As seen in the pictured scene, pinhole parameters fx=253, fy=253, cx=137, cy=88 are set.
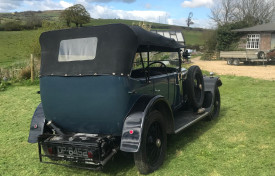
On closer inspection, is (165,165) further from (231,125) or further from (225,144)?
(231,125)

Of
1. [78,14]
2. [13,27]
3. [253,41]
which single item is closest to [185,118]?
[78,14]

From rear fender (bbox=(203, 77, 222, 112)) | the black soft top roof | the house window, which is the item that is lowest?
rear fender (bbox=(203, 77, 222, 112))

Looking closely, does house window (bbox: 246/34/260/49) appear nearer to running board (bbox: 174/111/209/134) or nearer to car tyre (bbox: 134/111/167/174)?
running board (bbox: 174/111/209/134)

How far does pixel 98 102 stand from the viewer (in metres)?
3.30

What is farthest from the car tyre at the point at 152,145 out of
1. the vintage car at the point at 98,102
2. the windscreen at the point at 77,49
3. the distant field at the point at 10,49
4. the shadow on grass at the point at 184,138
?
the distant field at the point at 10,49

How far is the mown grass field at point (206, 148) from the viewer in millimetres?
3676

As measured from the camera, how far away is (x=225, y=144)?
451 centimetres

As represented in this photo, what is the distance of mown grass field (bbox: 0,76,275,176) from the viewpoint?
3.68 m

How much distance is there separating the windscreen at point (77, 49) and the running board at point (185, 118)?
191cm

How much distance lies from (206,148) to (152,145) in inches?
47.5

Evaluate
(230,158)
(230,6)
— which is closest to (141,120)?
(230,158)

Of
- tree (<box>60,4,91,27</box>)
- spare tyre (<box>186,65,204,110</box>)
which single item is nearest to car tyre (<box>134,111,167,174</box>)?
spare tyre (<box>186,65,204,110</box>)

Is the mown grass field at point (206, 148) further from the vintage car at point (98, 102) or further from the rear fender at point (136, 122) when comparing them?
the rear fender at point (136, 122)

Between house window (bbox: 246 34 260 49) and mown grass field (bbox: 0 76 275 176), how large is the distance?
75.1ft
